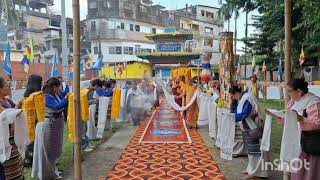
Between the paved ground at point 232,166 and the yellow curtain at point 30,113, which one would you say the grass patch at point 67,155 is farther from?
the paved ground at point 232,166

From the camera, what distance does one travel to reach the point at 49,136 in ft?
15.8

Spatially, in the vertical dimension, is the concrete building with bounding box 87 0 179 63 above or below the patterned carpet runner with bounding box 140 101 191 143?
above

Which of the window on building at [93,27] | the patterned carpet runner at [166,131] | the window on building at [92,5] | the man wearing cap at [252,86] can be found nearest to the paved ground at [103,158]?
the patterned carpet runner at [166,131]

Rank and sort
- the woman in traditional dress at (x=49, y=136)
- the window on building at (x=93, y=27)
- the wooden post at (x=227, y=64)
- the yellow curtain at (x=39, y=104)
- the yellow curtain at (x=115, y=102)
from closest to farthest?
the yellow curtain at (x=39, y=104)
the woman in traditional dress at (x=49, y=136)
the wooden post at (x=227, y=64)
the yellow curtain at (x=115, y=102)
the window on building at (x=93, y=27)

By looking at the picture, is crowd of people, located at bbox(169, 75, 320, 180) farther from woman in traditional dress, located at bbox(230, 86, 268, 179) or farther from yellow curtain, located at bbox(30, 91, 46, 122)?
yellow curtain, located at bbox(30, 91, 46, 122)

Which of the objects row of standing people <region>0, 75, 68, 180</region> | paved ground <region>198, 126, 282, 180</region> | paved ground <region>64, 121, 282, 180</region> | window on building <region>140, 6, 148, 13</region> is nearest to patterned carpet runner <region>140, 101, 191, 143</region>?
paved ground <region>64, 121, 282, 180</region>

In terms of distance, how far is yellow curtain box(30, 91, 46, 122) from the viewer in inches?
166

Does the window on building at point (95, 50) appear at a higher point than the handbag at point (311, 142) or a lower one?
higher

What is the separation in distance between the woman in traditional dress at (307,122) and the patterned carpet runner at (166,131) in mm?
4175

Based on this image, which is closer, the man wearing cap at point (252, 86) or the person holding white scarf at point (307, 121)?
the person holding white scarf at point (307, 121)

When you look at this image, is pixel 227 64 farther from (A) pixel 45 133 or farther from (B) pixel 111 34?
(B) pixel 111 34

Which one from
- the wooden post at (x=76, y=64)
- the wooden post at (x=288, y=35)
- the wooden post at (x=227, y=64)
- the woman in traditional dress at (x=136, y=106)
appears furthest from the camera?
the woman in traditional dress at (x=136, y=106)

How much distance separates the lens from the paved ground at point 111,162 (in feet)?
16.6

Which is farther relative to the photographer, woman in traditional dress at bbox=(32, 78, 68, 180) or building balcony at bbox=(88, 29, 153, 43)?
building balcony at bbox=(88, 29, 153, 43)
